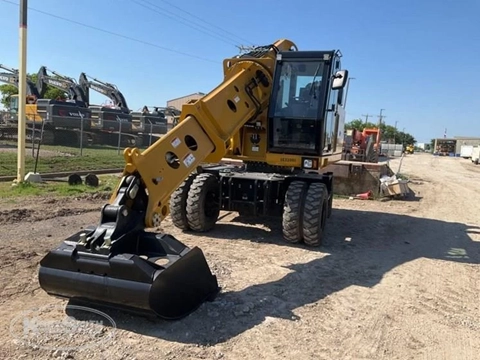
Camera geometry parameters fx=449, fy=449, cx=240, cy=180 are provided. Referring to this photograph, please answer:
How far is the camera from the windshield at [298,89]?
7.41 m

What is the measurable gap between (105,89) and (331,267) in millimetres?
30340

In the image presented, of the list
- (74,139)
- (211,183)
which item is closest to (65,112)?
(74,139)

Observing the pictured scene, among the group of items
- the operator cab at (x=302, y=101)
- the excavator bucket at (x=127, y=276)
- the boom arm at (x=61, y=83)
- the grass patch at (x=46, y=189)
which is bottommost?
the grass patch at (x=46, y=189)

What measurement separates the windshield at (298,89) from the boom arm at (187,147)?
30 centimetres

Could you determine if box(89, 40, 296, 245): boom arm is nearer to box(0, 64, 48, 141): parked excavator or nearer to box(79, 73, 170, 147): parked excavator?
box(0, 64, 48, 141): parked excavator

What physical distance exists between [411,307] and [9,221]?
648 centimetres

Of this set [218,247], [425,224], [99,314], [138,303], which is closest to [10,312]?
[99,314]

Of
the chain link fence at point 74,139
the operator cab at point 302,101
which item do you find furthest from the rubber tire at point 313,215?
the chain link fence at point 74,139

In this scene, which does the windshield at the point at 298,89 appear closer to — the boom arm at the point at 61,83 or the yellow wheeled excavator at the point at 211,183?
the yellow wheeled excavator at the point at 211,183

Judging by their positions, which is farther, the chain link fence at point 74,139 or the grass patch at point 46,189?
the chain link fence at point 74,139

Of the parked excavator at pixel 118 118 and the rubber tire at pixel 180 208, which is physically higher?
the parked excavator at pixel 118 118

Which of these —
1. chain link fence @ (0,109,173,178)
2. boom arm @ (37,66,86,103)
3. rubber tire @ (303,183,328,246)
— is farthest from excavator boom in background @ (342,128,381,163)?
boom arm @ (37,66,86,103)

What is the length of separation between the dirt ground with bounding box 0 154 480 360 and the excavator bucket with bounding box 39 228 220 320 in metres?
0.23

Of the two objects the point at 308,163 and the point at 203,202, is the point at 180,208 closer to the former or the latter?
the point at 203,202
